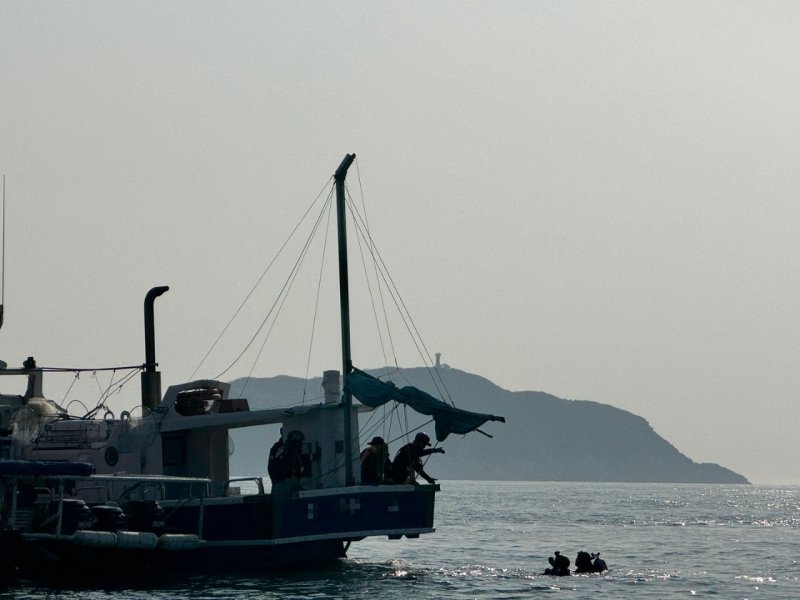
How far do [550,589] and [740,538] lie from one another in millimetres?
37529

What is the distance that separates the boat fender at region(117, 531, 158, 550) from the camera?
39156 mm

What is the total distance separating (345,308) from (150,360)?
917 cm

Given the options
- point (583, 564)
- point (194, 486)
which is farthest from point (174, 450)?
point (583, 564)

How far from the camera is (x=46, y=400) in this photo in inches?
1861

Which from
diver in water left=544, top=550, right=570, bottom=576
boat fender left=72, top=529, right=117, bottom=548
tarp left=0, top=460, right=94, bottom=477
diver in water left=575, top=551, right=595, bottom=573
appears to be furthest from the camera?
diver in water left=575, top=551, right=595, bottom=573

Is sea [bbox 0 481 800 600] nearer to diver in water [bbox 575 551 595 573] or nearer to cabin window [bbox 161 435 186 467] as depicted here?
diver in water [bbox 575 551 595 573]

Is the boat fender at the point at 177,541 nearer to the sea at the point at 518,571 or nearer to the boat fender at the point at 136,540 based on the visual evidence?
the boat fender at the point at 136,540

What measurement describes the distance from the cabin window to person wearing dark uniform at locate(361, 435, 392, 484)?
5905 millimetres

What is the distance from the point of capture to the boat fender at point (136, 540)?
39.2 m

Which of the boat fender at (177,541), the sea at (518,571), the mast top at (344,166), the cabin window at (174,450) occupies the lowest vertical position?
the sea at (518,571)

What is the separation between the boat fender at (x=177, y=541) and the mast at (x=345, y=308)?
222 inches

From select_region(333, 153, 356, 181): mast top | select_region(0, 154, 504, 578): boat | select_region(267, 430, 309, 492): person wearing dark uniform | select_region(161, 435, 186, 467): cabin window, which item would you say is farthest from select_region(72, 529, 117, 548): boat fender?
select_region(333, 153, 356, 181): mast top

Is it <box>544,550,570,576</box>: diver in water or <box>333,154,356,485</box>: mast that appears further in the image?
<box>544,550,570,576</box>: diver in water

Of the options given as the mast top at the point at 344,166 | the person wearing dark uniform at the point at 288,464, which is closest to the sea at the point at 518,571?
the person wearing dark uniform at the point at 288,464
